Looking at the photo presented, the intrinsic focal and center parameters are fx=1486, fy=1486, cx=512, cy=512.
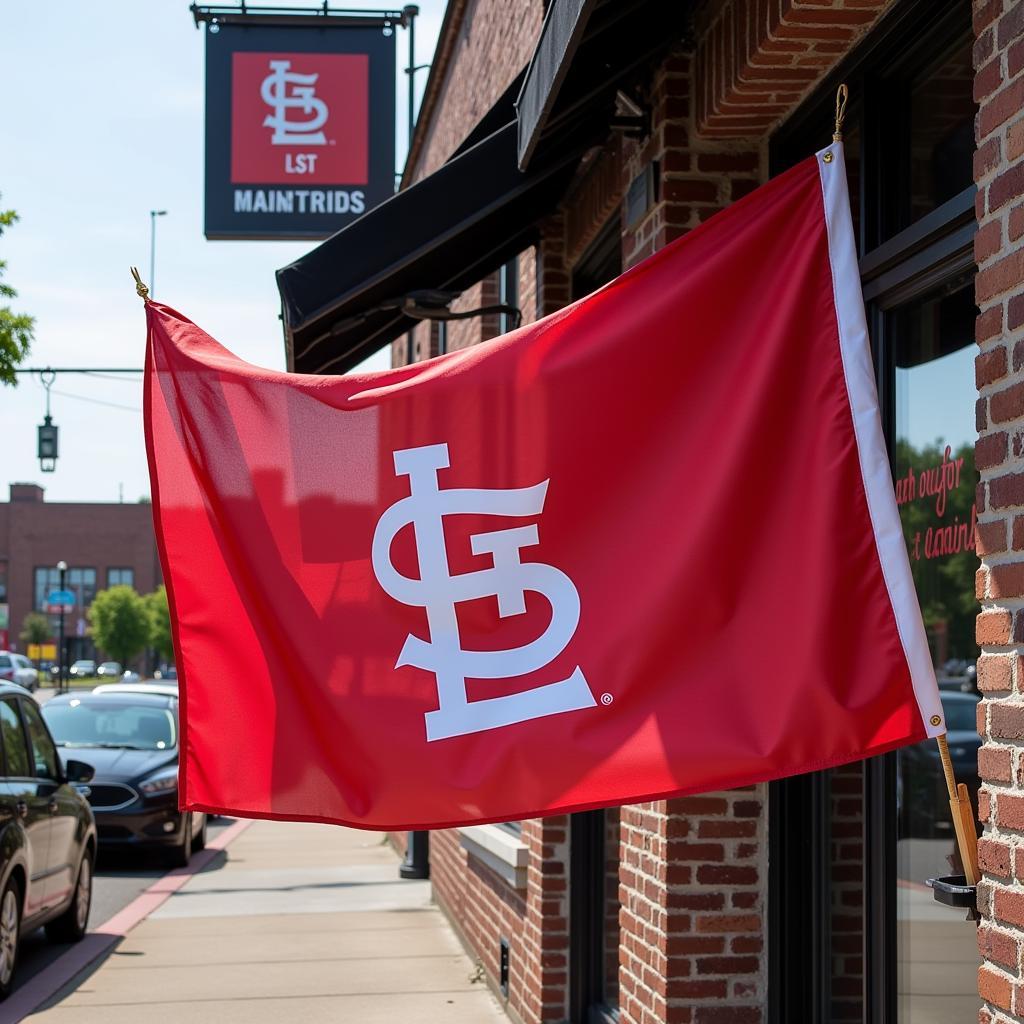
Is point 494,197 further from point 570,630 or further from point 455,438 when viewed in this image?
point 570,630

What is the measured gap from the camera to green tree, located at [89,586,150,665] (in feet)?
305

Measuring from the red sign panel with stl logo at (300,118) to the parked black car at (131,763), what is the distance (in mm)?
5724

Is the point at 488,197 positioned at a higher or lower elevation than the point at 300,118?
lower

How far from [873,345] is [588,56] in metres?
1.30

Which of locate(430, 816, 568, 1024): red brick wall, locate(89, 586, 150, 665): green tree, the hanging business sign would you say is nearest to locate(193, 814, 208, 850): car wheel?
the hanging business sign

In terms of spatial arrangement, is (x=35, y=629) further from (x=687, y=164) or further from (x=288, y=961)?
(x=687, y=164)

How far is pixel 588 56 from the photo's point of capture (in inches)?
177

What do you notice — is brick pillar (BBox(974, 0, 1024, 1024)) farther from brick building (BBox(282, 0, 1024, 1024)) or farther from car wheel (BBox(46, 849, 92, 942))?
car wheel (BBox(46, 849, 92, 942))

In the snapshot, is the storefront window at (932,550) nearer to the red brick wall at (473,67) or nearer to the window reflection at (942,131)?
the window reflection at (942,131)

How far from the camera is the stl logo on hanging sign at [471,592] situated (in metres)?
3.08

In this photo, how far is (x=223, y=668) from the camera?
3432 mm

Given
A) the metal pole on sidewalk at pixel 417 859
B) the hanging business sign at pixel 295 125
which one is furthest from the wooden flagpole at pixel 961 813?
the metal pole on sidewalk at pixel 417 859

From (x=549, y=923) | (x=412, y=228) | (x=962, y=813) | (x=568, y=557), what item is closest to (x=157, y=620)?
(x=549, y=923)

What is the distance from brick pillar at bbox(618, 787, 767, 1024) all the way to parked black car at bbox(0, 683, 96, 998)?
5.40 meters
